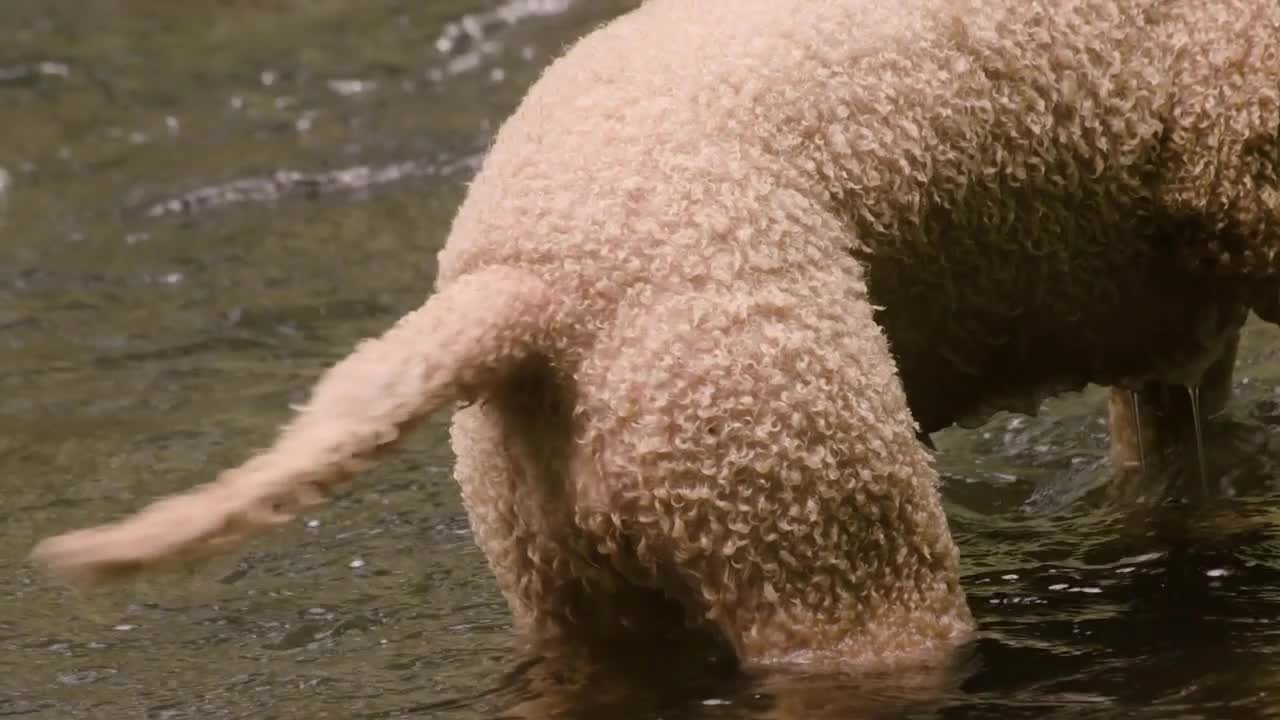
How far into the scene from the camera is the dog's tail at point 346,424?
2.34 meters

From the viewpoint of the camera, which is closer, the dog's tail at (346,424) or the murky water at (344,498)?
the dog's tail at (346,424)

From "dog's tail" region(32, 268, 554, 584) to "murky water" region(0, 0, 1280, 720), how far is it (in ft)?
2.01

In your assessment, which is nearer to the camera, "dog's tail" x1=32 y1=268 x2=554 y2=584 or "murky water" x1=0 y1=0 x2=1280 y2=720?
"dog's tail" x1=32 y1=268 x2=554 y2=584

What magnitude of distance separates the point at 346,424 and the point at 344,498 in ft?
6.79

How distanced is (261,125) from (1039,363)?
235 inches

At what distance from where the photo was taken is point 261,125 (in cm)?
887

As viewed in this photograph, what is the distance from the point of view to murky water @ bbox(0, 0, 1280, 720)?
311 cm

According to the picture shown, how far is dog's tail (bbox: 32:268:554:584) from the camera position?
2.34 m

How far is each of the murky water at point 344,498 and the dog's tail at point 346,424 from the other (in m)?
0.61

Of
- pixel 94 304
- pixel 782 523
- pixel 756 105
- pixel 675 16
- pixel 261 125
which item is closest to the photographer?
pixel 782 523

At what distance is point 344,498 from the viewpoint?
14.9ft

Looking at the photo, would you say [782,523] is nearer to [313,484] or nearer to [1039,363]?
[313,484]

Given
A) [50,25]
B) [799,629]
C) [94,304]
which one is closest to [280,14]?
[50,25]

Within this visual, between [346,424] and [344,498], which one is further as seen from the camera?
[344,498]
